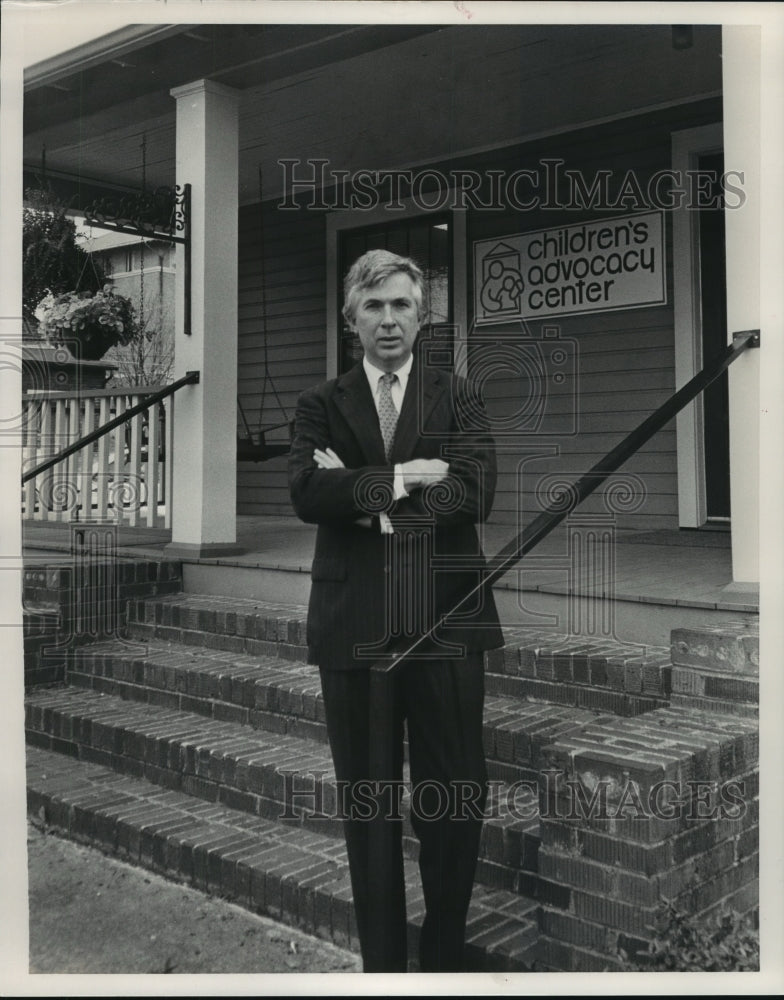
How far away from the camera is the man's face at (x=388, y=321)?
2.21 metres

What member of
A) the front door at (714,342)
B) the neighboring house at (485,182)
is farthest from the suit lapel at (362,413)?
the front door at (714,342)

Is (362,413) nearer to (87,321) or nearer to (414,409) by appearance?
(414,409)

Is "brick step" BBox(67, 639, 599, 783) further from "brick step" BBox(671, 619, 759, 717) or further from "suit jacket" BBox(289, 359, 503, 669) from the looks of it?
"suit jacket" BBox(289, 359, 503, 669)

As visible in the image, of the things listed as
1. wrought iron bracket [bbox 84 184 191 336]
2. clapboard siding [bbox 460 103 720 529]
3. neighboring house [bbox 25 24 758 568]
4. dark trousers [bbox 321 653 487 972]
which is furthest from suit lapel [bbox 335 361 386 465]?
clapboard siding [bbox 460 103 720 529]

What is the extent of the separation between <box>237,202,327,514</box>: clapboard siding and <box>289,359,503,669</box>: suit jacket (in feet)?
9.85

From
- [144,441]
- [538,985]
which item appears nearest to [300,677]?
[538,985]

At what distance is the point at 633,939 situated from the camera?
208cm

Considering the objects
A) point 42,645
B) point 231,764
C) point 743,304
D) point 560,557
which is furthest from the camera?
point 42,645

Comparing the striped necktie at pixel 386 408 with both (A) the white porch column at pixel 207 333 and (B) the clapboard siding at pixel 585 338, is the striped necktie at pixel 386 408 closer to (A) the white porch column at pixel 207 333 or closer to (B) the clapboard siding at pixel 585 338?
(B) the clapboard siding at pixel 585 338

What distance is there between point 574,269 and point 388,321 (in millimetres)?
2570

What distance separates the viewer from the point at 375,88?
4.41 m

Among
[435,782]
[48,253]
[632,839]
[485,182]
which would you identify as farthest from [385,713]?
[485,182]

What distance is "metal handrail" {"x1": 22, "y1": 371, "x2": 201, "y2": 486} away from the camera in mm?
3881

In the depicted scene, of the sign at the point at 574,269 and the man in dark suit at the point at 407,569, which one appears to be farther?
the sign at the point at 574,269
